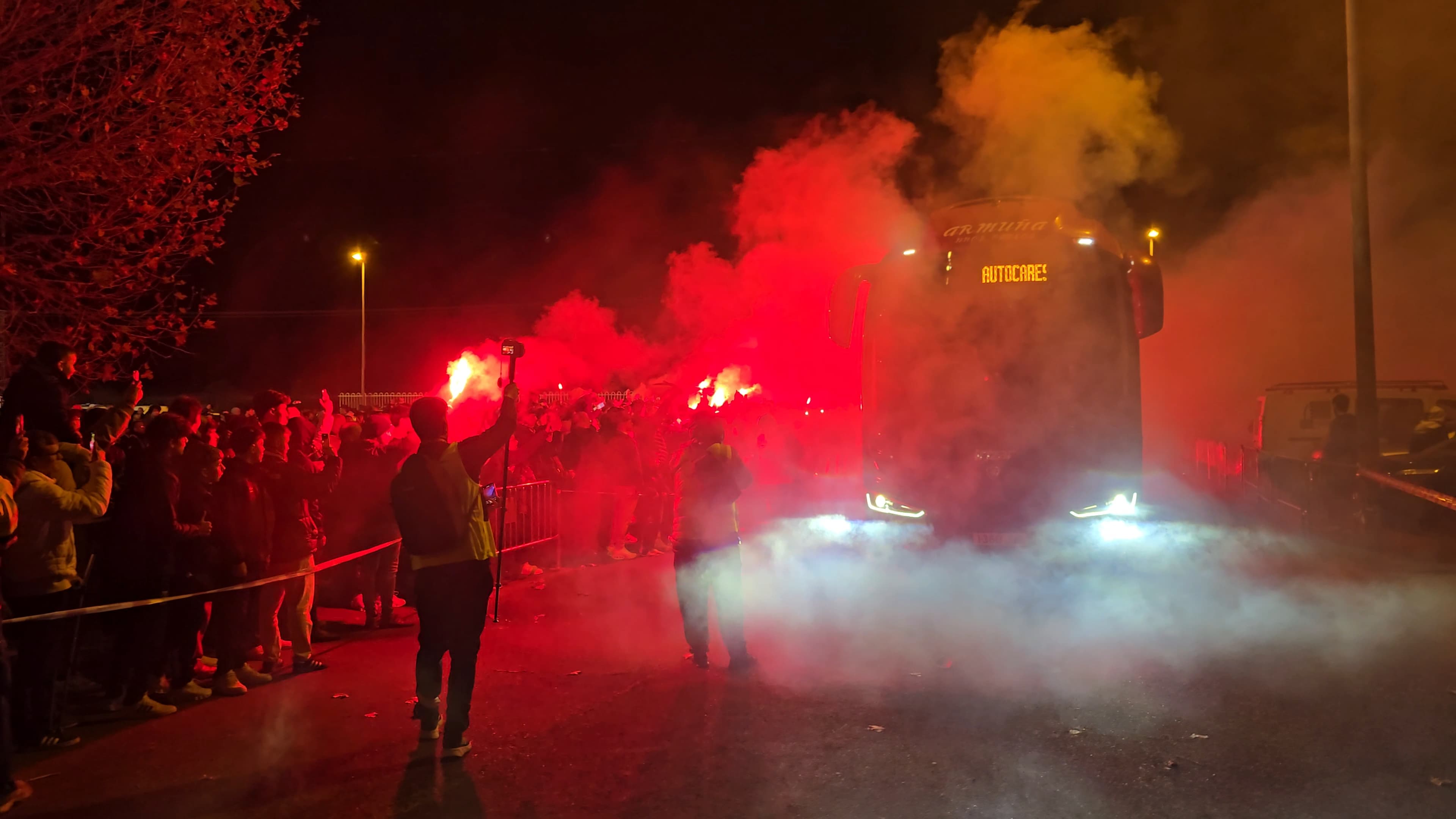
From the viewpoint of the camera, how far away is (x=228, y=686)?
614 centimetres

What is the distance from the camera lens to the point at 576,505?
11492 millimetres

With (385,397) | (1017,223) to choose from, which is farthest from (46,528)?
(385,397)

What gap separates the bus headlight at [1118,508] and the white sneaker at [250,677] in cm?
659

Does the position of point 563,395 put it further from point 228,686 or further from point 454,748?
point 454,748

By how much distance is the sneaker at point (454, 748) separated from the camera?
15.7 feet

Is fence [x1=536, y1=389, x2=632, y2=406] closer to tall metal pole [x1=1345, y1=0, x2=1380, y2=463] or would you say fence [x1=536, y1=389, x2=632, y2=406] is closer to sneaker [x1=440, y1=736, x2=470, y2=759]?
tall metal pole [x1=1345, y1=0, x2=1380, y2=463]

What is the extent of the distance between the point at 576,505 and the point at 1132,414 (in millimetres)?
5805

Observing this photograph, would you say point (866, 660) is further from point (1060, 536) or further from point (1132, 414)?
point (1132, 414)

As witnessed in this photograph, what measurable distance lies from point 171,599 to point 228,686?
30.7 inches

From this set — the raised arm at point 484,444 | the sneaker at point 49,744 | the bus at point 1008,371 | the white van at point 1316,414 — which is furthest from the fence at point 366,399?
the raised arm at point 484,444

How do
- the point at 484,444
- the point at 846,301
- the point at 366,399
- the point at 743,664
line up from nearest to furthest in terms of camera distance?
the point at 484,444 → the point at 743,664 → the point at 846,301 → the point at 366,399

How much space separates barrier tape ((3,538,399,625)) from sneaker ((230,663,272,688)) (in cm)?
50

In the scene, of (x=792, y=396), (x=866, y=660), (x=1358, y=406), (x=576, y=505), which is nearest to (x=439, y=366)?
(x=792, y=396)

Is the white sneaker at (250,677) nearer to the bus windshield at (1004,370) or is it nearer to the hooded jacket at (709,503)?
the hooded jacket at (709,503)
